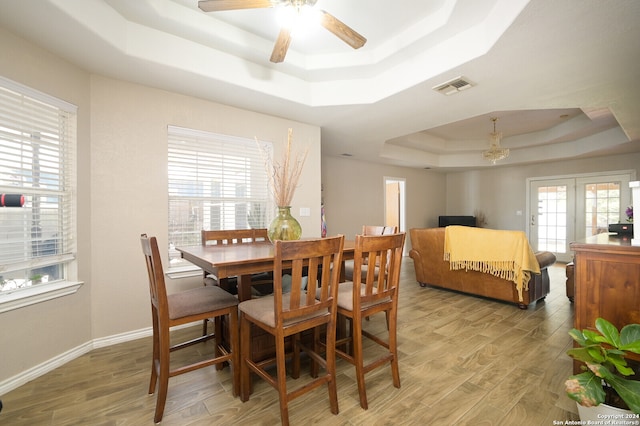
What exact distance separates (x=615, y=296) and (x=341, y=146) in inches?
160

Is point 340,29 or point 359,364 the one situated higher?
point 340,29

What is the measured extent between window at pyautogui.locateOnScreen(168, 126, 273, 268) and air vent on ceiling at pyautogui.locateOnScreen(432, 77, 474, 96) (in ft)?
6.16

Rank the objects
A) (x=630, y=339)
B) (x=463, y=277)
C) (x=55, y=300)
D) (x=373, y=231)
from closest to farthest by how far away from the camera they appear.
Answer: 1. (x=630, y=339)
2. (x=55, y=300)
3. (x=373, y=231)
4. (x=463, y=277)

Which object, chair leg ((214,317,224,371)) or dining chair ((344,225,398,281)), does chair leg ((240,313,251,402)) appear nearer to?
chair leg ((214,317,224,371))

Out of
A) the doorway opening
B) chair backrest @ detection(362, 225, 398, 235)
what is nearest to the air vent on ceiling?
chair backrest @ detection(362, 225, 398, 235)

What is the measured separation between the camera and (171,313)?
1600 millimetres

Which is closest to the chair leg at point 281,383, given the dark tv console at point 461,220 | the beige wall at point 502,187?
the dark tv console at point 461,220

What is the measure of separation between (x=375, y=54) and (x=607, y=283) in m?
2.56

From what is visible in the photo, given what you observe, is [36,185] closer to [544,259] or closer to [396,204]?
[544,259]

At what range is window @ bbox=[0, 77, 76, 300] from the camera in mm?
1872

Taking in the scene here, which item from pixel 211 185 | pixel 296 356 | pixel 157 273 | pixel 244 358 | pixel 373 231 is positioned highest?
pixel 211 185

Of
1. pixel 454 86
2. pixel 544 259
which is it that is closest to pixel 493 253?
pixel 544 259

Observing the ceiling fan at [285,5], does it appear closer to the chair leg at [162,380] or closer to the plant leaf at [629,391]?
the chair leg at [162,380]

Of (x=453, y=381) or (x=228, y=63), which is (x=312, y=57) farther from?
(x=453, y=381)
